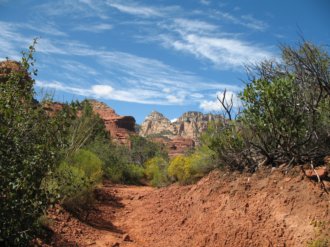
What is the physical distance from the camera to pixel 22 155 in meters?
5.05

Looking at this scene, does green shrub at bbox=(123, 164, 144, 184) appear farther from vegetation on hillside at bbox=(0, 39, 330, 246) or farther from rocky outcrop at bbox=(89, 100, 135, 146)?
rocky outcrop at bbox=(89, 100, 135, 146)

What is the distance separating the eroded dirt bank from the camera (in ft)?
22.3

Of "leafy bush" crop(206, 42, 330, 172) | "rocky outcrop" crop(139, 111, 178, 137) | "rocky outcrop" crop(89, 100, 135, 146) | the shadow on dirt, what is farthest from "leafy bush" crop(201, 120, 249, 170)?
"rocky outcrop" crop(139, 111, 178, 137)

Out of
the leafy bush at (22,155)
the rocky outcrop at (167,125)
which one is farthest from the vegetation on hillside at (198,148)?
the rocky outcrop at (167,125)

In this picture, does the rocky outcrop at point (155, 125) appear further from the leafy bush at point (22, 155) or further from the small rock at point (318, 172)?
the leafy bush at point (22, 155)

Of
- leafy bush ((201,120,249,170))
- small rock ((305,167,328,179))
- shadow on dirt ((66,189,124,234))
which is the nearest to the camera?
small rock ((305,167,328,179))

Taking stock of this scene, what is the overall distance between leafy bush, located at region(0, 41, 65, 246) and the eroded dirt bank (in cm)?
238

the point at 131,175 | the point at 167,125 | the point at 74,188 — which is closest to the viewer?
the point at 74,188

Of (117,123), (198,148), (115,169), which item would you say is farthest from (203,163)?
(117,123)

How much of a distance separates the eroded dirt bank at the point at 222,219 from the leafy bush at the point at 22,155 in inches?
93.6

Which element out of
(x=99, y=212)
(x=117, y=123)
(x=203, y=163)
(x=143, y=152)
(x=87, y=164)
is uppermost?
(x=117, y=123)

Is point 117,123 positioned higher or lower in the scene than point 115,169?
higher

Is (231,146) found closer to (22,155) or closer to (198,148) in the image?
(198,148)

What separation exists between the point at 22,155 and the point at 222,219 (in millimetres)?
4599
